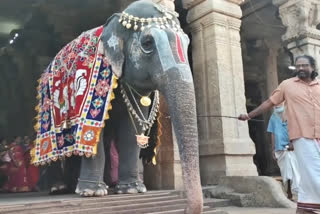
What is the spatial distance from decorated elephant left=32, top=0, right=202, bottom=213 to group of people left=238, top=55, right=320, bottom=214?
2.68 feet

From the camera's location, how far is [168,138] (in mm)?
5785

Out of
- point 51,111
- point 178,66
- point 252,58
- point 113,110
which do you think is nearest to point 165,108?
point 113,110

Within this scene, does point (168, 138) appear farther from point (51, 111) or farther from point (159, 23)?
point (159, 23)

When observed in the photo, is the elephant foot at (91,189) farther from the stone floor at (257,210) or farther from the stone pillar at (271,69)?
the stone pillar at (271,69)

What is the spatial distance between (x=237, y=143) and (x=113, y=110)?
2.32 meters

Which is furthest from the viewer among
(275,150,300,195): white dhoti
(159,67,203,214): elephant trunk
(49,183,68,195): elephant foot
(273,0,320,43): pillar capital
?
(273,0,320,43): pillar capital

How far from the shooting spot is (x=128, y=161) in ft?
16.2

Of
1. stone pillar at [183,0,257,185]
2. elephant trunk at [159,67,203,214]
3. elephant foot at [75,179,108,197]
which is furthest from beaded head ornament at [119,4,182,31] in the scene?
stone pillar at [183,0,257,185]

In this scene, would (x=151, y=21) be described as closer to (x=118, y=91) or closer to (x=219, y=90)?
(x=118, y=91)

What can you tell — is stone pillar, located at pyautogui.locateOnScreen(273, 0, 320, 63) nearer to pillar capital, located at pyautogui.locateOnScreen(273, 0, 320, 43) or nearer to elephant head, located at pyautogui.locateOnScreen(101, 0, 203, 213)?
pillar capital, located at pyautogui.locateOnScreen(273, 0, 320, 43)

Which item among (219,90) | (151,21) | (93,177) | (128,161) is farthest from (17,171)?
(151,21)

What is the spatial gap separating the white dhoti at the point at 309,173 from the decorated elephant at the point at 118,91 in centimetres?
91

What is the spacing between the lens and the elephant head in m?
3.29

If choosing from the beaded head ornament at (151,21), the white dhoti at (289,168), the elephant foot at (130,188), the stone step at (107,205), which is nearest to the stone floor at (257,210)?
the stone step at (107,205)
